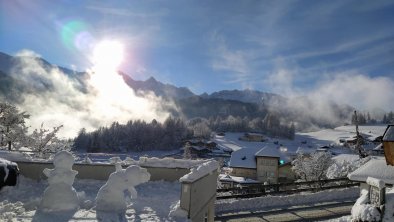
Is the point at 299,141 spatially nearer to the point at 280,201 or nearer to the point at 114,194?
the point at 280,201

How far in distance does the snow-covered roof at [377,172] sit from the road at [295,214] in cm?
319

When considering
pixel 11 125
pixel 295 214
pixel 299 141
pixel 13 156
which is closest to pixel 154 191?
pixel 13 156

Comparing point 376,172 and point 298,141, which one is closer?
point 376,172

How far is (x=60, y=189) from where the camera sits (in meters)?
9.73

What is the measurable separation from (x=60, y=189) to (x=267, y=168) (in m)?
58.2

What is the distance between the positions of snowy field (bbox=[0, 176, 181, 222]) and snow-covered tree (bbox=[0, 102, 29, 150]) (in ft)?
66.1

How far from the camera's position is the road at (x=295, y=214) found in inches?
786

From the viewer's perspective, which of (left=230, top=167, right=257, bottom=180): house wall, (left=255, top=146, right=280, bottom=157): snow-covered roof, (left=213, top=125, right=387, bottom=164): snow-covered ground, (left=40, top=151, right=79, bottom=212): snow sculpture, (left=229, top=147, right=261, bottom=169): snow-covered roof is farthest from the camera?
(left=213, top=125, right=387, bottom=164): snow-covered ground

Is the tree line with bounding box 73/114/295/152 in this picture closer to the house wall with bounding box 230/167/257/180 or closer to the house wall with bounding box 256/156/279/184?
the house wall with bounding box 230/167/257/180

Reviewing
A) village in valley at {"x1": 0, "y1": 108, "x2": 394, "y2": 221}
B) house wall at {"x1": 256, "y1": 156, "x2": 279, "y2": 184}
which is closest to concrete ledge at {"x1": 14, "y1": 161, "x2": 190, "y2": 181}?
village in valley at {"x1": 0, "y1": 108, "x2": 394, "y2": 221}

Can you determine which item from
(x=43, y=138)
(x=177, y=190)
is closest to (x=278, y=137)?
(x=43, y=138)

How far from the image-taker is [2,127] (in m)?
31.8

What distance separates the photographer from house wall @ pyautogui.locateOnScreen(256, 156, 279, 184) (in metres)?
64.4

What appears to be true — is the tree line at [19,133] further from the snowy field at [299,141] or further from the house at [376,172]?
the snowy field at [299,141]
